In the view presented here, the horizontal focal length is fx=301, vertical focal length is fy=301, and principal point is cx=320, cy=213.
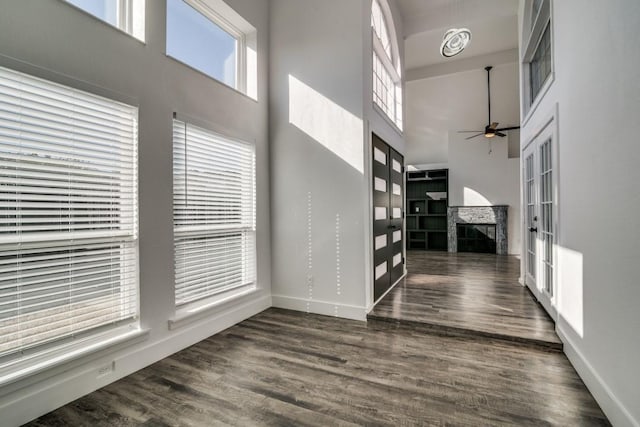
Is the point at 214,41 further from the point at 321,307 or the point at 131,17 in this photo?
the point at 321,307

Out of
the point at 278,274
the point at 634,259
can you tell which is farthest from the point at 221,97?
the point at 634,259

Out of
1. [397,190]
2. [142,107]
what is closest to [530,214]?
[397,190]

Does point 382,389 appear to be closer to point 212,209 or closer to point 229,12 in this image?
point 212,209

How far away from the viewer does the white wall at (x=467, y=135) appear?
25.6 feet

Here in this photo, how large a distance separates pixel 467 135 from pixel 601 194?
7078 millimetres

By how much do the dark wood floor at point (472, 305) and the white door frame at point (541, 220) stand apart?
20 cm

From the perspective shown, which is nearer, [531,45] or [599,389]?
[599,389]

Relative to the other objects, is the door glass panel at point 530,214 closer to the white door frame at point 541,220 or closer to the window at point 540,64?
the white door frame at point 541,220

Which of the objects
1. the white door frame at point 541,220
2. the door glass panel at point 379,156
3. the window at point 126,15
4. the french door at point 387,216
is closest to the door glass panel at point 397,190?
the french door at point 387,216

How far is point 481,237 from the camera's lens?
315 inches

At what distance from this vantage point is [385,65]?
446 cm

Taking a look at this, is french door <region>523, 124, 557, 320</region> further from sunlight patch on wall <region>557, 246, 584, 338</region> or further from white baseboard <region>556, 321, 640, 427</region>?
white baseboard <region>556, 321, 640, 427</region>

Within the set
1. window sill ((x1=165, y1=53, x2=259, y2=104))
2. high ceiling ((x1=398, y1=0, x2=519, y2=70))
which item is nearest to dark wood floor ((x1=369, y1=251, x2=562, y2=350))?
window sill ((x1=165, y1=53, x2=259, y2=104))

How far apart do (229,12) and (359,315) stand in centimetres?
355
